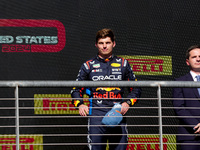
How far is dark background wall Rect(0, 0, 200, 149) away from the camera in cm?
368

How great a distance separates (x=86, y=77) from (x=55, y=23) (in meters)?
1.16

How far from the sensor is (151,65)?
3764 mm

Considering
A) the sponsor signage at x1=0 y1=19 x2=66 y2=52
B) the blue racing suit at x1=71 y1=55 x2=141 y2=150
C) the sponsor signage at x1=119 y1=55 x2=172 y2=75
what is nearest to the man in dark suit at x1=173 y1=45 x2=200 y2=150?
the blue racing suit at x1=71 y1=55 x2=141 y2=150

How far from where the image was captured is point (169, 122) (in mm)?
3699

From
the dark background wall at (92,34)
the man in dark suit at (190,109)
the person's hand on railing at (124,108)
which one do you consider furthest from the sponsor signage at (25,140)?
the man in dark suit at (190,109)

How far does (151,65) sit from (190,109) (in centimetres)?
126

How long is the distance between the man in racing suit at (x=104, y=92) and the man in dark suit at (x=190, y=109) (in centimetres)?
33

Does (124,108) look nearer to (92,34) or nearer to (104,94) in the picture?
(104,94)

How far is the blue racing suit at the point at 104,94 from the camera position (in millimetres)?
2568

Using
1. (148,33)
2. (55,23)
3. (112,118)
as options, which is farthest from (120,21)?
(112,118)

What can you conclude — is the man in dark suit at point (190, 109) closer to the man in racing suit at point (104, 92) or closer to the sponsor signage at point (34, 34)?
the man in racing suit at point (104, 92)

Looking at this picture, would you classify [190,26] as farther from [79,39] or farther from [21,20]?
[21,20]

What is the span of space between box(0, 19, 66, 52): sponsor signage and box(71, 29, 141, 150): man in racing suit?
1.06 metres

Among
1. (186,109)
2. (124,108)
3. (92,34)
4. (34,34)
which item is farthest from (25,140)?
(186,109)
